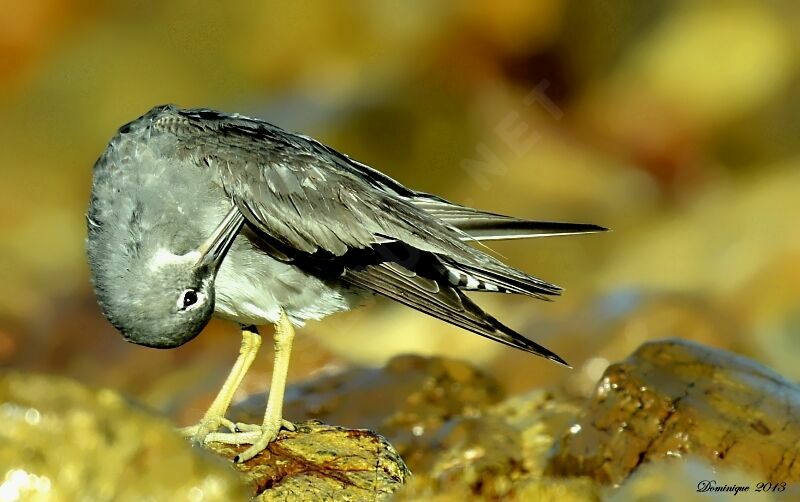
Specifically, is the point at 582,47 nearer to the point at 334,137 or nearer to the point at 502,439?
the point at 334,137

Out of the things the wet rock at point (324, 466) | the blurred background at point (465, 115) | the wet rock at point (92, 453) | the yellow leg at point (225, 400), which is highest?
the blurred background at point (465, 115)

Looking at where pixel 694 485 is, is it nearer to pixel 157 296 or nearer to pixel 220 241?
pixel 220 241

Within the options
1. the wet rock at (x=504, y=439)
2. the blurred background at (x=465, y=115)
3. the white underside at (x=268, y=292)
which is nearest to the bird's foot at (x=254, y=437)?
the white underside at (x=268, y=292)

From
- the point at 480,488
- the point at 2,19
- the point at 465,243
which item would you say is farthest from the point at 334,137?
the point at 480,488

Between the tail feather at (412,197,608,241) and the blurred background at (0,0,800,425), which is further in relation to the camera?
the blurred background at (0,0,800,425)

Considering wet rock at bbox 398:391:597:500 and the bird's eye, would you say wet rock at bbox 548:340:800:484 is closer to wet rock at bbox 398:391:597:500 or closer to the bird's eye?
wet rock at bbox 398:391:597:500

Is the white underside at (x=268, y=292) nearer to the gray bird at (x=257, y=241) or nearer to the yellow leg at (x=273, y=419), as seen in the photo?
the gray bird at (x=257, y=241)

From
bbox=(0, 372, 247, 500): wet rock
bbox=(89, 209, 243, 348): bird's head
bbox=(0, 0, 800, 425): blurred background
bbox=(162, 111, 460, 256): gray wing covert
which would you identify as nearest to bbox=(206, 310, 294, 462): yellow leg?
bbox=(162, 111, 460, 256): gray wing covert

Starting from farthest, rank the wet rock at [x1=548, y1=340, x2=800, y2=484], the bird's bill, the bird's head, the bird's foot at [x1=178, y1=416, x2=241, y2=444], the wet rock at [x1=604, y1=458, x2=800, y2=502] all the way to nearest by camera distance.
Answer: the wet rock at [x1=548, y1=340, x2=800, y2=484], the bird's foot at [x1=178, y1=416, x2=241, y2=444], the bird's bill, the bird's head, the wet rock at [x1=604, y1=458, x2=800, y2=502]
